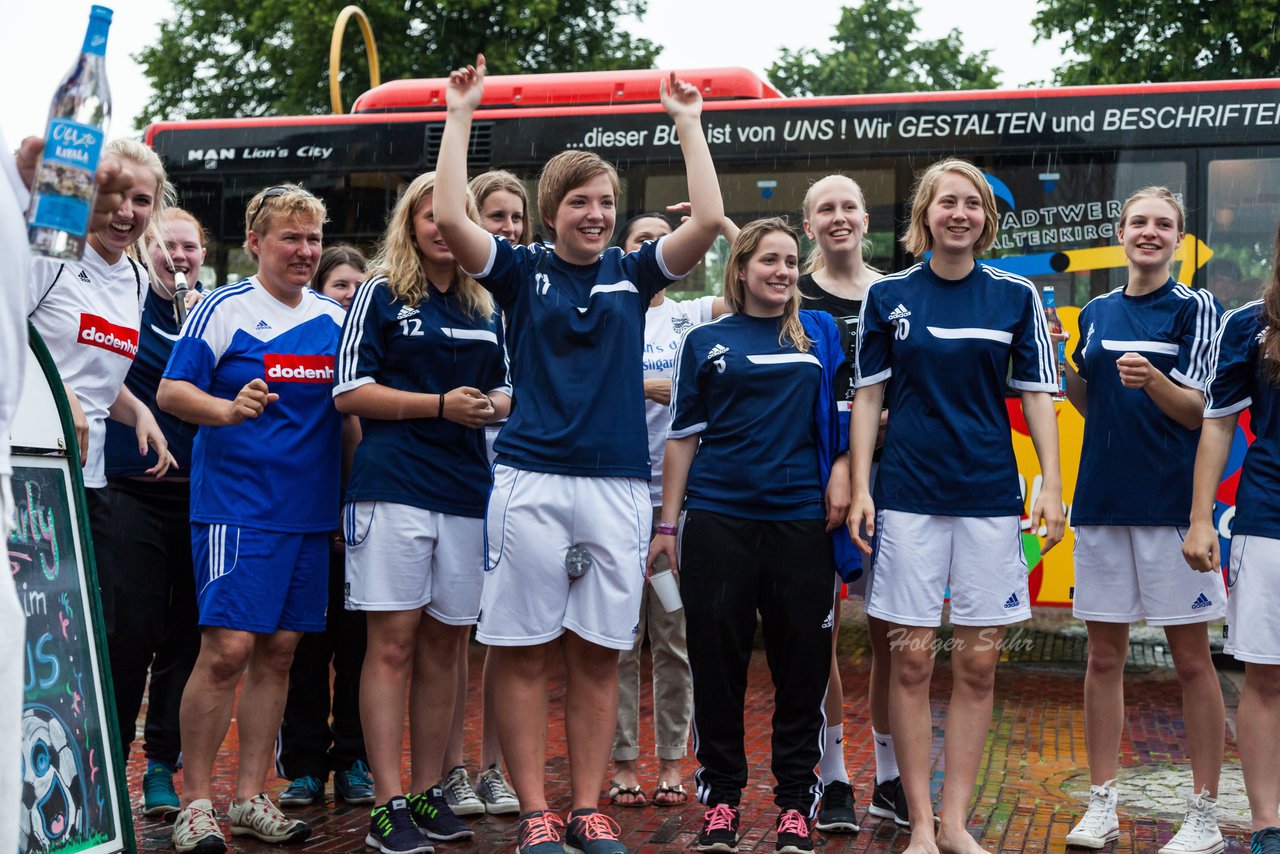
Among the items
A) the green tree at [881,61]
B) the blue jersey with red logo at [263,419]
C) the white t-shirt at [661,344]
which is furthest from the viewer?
the green tree at [881,61]

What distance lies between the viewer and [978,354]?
465 cm

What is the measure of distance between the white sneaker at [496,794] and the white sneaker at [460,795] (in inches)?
2.9

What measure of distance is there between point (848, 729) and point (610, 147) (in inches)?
175

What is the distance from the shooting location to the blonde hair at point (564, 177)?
4660mm

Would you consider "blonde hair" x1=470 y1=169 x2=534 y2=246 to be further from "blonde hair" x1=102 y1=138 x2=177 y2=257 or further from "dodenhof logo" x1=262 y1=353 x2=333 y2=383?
"blonde hair" x1=102 y1=138 x2=177 y2=257

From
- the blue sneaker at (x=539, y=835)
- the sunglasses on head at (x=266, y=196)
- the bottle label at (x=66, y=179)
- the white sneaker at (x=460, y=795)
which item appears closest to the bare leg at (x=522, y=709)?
the blue sneaker at (x=539, y=835)

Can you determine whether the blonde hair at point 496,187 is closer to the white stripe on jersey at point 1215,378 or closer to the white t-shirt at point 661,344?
the white t-shirt at point 661,344

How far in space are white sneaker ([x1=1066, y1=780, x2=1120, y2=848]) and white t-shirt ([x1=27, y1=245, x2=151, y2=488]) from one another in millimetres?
3719

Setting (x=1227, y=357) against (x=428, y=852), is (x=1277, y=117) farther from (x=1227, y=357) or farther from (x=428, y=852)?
(x=428, y=852)

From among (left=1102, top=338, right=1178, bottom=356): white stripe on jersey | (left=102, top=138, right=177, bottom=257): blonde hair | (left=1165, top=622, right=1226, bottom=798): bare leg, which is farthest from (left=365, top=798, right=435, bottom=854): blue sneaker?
(left=1102, top=338, right=1178, bottom=356): white stripe on jersey

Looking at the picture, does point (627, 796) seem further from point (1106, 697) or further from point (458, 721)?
point (1106, 697)

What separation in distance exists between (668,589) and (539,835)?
4.69 feet

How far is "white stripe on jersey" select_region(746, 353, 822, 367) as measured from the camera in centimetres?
486

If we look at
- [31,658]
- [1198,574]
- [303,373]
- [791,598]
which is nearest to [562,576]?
[791,598]
